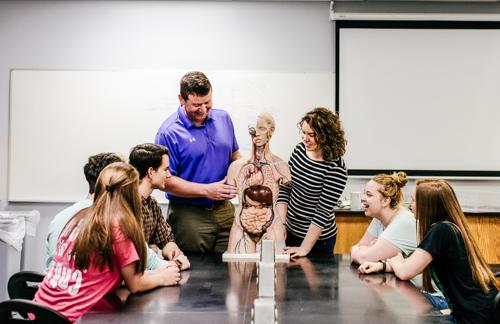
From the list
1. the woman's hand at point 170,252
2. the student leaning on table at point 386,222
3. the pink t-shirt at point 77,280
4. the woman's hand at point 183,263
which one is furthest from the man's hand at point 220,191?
the pink t-shirt at point 77,280

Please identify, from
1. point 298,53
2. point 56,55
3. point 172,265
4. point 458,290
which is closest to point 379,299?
point 458,290

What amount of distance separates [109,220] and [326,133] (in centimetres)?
123

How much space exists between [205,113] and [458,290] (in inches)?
59.1

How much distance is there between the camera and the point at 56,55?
15.9ft

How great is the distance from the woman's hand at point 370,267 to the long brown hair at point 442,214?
0.19 meters

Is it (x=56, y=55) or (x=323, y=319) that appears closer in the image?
(x=323, y=319)

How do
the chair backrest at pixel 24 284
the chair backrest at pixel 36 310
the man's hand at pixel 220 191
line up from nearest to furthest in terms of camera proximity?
the chair backrest at pixel 36 310, the chair backrest at pixel 24 284, the man's hand at pixel 220 191

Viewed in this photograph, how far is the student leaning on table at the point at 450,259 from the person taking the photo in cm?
200

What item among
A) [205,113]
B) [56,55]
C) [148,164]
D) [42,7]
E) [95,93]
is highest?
[42,7]

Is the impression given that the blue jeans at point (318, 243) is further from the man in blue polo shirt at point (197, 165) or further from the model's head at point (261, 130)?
the model's head at point (261, 130)

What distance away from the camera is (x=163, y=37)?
4.85 metres

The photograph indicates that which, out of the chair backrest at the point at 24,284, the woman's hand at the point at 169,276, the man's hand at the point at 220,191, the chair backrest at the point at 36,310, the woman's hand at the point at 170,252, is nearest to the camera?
the chair backrest at the point at 36,310

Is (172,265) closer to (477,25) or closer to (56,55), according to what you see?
(56,55)

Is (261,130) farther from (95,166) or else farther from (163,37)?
(163,37)
